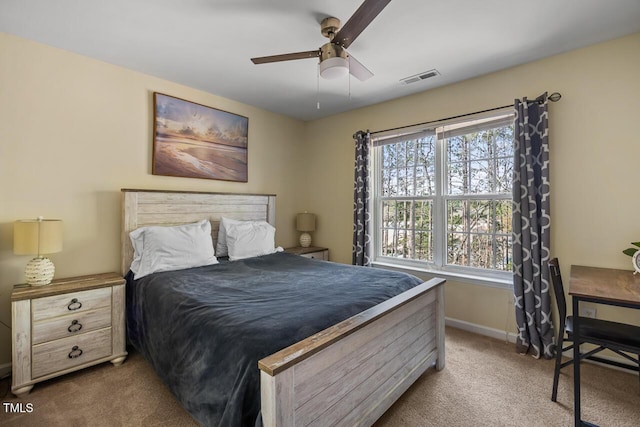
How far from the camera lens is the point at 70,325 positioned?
85.8 inches

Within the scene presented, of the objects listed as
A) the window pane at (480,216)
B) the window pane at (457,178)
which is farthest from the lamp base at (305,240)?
the window pane at (480,216)

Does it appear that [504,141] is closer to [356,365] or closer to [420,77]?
[420,77]

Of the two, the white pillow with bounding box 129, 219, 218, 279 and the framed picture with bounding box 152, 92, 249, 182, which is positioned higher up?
the framed picture with bounding box 152, 92, 249, 182

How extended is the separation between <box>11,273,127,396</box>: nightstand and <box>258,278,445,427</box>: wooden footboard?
194cm

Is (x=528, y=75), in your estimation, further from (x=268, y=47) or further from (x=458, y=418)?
(x=458, y=418)

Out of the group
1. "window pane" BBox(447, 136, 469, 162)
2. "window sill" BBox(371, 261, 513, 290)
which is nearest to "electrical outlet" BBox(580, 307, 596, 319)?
"window sill" BBox(371, 261, 513, 290)

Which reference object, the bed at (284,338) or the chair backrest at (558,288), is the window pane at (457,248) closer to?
the bed at (284,338)

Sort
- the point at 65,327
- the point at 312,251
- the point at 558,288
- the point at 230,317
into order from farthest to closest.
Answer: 1. the point at 312,251
2. the point at 65,327
3. the point at 558,288
4. the point at 230,317

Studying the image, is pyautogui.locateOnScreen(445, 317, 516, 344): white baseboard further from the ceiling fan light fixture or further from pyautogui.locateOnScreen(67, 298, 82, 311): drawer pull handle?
pyautogui.locateOnScreen(67, 298, 82, 311): drawer pull handle

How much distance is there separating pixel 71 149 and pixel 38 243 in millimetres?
908

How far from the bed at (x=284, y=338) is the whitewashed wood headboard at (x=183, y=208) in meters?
0.02

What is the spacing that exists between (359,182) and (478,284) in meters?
1.75

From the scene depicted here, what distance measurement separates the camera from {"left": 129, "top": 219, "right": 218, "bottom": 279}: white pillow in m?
2.56

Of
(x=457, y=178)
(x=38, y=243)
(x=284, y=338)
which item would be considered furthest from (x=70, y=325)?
(x=457, y=178)
